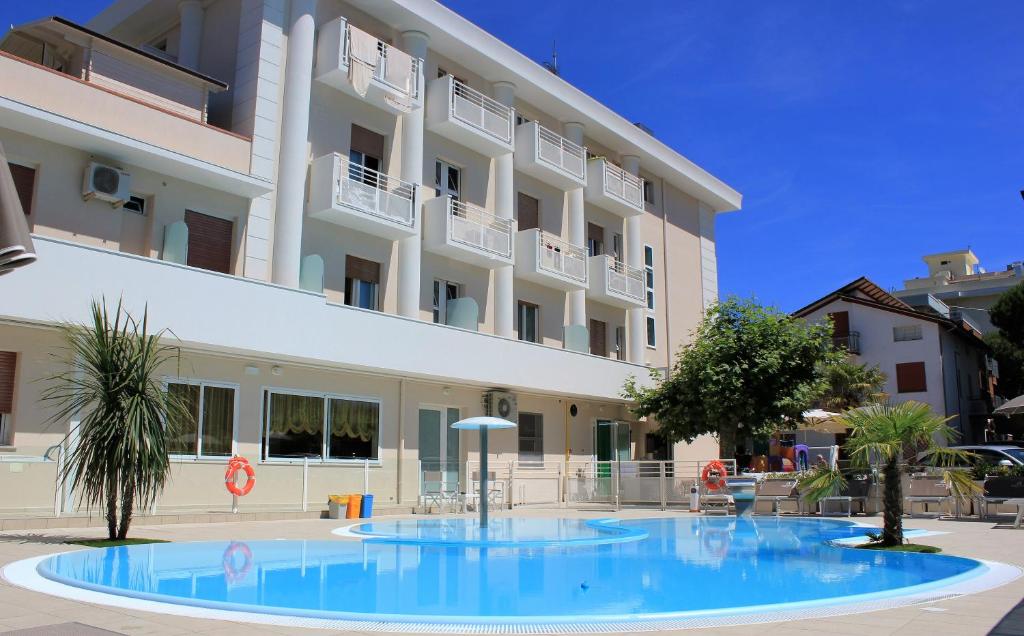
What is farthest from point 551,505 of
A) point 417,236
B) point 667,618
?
point 667,618

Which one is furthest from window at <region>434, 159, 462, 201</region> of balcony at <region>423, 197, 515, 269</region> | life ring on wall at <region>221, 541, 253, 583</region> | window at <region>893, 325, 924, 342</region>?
window at <region>893, 325, 924, 342</region>

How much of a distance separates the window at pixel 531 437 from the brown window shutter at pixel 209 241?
11.0 meters

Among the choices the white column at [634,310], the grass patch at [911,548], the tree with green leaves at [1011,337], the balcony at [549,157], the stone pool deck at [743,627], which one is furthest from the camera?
the tree with green leaves at [1011,337]

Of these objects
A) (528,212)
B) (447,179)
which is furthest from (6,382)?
(528,212)

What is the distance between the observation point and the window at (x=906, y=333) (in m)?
43.5

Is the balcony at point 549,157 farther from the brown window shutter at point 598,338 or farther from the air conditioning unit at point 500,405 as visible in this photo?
the air conditioning unit at point 500,405

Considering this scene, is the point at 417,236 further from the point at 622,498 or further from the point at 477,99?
the point at 622,498

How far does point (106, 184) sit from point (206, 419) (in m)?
5.08

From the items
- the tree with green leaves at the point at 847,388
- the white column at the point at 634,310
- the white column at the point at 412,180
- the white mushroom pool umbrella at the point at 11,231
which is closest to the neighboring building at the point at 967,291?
the tree with green leaves at the point at 847,388

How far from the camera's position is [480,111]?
25.2 m

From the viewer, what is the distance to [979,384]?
163 ft

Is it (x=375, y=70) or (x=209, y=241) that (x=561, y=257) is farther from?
(x=209, y=241)

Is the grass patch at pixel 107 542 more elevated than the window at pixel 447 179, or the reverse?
the window at pixel 447 179

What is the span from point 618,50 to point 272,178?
863 cm
